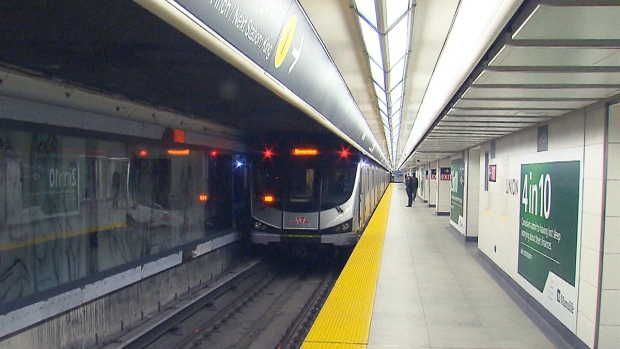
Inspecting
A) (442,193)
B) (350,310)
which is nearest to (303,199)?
(350,310)

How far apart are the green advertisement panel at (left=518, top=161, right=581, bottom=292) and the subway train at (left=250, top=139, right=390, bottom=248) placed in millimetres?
3577

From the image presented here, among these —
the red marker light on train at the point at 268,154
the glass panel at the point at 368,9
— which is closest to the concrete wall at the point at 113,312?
the red marker light on train at the point at 268,154

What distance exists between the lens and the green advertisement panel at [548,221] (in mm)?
4297

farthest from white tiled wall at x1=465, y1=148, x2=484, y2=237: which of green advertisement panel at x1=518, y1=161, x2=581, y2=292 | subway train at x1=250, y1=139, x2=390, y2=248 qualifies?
green advertisement panel at x1=518, y1=161, x2=581, y2=292

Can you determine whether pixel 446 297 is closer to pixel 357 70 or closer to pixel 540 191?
pixel 540 191

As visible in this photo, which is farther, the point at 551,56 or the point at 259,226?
the point at 259,226

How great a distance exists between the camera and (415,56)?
5953 mm

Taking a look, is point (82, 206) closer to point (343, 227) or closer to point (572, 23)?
point (343, 227)

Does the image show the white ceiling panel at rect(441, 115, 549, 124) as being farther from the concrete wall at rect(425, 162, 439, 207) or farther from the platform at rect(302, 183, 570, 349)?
the concrete wall at rect(425, 162, 439, 207)

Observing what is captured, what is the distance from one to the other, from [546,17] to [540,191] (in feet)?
12.5

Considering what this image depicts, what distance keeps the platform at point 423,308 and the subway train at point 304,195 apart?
0.69 m

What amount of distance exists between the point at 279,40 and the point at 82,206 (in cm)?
319

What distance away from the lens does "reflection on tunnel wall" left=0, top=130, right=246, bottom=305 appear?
4434 millimetres

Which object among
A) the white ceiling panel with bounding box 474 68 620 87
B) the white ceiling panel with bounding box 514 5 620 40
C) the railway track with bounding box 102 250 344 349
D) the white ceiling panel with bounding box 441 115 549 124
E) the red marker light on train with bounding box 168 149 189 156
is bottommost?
the railway track with bounding box 102 250 344 349
